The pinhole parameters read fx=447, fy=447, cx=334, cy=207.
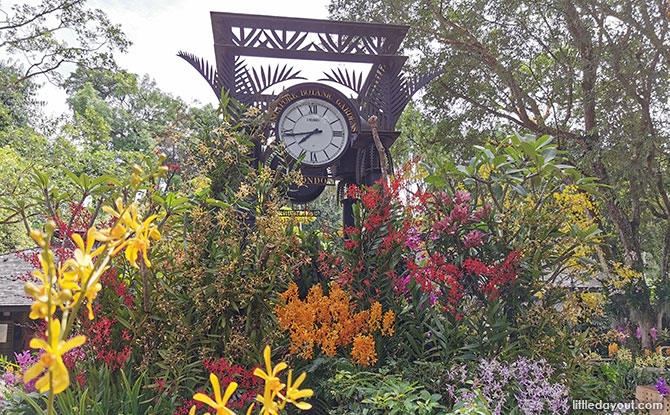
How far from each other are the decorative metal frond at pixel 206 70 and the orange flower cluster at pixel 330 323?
2.60 m

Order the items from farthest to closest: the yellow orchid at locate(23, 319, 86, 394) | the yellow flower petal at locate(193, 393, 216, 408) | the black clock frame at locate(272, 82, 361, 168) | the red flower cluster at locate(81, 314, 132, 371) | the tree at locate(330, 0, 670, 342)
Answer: the tree at locate(330, 0, 670, 342)
the black clock frame at locate(272, 82, 361, 168)
the red flower cluster at locate(81, 314, 132, 371)
the yellow flower petal at locate(193, 393, 216, 408)
the yellow orchid at locate(23, 319, 86, 394)

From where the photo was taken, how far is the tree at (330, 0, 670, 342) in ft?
24.1

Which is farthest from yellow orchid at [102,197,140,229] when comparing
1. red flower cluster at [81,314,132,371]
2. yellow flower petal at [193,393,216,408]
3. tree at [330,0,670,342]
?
tree at [330,0,670,342]

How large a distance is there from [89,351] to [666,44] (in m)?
9.41

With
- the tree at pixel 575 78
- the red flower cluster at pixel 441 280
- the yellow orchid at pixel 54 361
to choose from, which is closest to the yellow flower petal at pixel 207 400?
the yellow orchid at pixel 54 361

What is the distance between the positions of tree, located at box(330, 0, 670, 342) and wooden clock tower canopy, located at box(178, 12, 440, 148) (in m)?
4.57

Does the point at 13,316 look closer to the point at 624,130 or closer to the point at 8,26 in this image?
the point at 8,26

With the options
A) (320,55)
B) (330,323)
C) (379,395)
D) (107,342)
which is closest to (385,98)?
(320,55)

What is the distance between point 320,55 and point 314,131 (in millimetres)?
997

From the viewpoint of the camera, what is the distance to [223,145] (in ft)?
9.17

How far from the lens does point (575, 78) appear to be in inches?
324

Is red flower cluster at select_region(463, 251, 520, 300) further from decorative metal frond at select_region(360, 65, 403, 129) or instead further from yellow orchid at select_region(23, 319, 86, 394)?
decorative metal frond at select_region(360, 65, 403, 129)

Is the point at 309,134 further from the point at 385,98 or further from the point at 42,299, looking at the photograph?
the point at 42,299

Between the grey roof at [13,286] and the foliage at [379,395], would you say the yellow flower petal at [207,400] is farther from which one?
the grey roof at [13,286]
